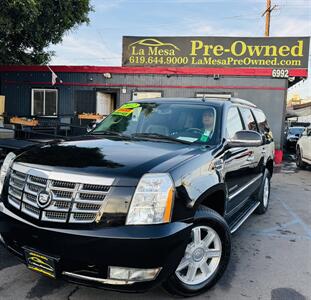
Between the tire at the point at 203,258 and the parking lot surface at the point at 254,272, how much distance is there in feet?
0.54

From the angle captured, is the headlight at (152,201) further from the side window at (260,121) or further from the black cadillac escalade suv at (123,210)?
the side window at (260,121)

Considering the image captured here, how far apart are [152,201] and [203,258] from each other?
932 millimetres

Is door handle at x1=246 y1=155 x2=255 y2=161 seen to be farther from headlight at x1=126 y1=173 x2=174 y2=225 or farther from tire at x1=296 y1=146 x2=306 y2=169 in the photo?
tire at x1=296 y1=146 x2=306 y2=169

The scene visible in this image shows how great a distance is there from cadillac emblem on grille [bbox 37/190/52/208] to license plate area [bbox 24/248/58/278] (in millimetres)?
365

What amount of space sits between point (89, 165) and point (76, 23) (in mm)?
12708

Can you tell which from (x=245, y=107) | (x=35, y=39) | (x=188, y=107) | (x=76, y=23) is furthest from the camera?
(x=76, y=23)

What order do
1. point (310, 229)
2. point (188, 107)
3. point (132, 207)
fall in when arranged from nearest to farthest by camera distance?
point (132, 207)
point (188, 107)
point (310, 229)

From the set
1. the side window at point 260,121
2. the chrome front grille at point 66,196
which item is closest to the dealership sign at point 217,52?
the side window at point 260,121

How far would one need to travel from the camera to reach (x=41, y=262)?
2746mm

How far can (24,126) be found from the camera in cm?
1340

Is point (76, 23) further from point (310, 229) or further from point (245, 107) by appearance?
point (310, 229)

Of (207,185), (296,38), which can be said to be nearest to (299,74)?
(296,38)

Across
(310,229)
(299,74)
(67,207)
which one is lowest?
(310,229)

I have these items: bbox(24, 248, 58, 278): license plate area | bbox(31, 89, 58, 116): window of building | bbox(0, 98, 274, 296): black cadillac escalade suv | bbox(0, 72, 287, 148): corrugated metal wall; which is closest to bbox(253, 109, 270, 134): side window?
bbox(0, 98, 274, 296): black cadillac escalade suv
